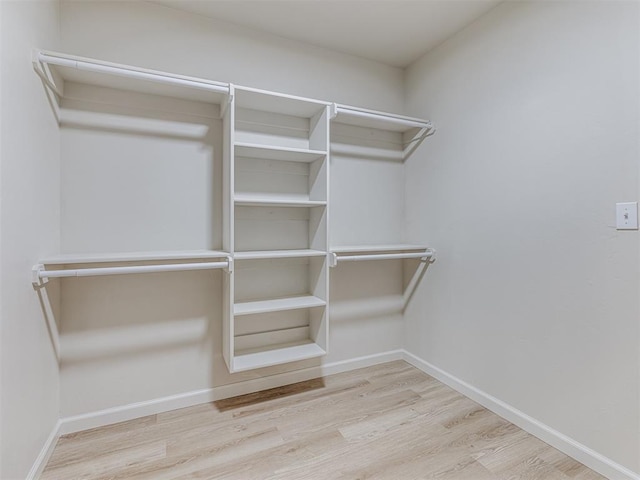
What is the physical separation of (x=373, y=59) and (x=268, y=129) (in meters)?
1.08

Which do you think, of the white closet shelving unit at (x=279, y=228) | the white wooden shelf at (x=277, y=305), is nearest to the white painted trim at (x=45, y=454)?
the white closet shelving unit at (x=279, y=228)

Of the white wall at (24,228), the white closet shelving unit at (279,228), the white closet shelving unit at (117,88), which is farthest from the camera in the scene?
the white closet shelving unit at (279,228)

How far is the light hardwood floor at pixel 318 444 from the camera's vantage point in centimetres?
139

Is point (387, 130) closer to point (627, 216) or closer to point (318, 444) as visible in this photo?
point (627, 216)

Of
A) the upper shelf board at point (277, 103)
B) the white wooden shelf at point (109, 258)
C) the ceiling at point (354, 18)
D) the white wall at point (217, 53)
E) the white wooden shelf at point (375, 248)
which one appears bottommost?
the white wooden shelf at point (109, 258)

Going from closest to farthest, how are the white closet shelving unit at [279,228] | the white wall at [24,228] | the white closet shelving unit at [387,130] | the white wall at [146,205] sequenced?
the white wall at [24,228], the white wall at [146,205], the white closet shelving unit at [279,228], the white closet shelving unit at [387,130]

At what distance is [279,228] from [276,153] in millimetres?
504

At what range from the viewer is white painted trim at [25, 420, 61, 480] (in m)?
1.32

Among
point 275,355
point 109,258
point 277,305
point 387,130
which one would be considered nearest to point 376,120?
point 387,130

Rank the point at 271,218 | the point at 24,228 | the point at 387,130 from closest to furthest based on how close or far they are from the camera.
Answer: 1. the point at 24,228
2. the point at 271,218
3. the point at 387,130

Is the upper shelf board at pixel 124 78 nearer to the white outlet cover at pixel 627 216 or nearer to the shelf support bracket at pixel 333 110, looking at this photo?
the shelf support bracket at pixel 333 110

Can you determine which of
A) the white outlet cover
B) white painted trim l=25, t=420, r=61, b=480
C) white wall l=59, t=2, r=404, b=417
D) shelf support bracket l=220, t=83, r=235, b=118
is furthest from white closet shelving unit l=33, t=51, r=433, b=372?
the white outlet cover

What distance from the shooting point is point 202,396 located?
1932mm

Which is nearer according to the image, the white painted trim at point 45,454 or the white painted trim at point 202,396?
the white painted trim at point 45,454
